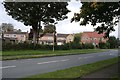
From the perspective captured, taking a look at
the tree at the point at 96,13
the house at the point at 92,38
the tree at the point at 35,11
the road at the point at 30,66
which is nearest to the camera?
the road at the point at 30,66

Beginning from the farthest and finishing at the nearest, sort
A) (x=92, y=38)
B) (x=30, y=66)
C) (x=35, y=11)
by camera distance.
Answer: (x=92, y=38) < (x=35, y=11) < (x=30, y=66)

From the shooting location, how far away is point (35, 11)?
2216 inches

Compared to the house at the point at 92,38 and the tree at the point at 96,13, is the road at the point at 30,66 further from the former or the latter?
the house at the point at 92,38

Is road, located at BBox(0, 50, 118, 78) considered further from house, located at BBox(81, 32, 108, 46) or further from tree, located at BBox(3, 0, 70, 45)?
house, located at BBox(81, 32, 108, 46)

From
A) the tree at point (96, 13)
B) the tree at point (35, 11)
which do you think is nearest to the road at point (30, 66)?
the tree at point (96, 13)

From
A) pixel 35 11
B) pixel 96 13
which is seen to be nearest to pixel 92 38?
pixel 35 11

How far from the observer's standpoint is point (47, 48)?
57.8m

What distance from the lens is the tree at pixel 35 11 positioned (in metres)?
55.9

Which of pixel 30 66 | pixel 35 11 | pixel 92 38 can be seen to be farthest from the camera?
pixel 92 38

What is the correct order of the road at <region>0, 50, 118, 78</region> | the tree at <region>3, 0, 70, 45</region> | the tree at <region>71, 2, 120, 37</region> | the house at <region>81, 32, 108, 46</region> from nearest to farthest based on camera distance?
the road at <region>0, 50, 118, 78</region> < the tree at <region>71, 2, 120, 37</region> < the tree at <region>3, 0, 70, 45</region> < the house at <region>81, 32, 108, 46</region>

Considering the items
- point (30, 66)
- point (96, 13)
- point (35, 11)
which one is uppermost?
point (35, 11)

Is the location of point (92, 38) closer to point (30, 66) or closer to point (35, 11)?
point (35, 11)

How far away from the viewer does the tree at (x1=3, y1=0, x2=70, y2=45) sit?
55872 millimetres

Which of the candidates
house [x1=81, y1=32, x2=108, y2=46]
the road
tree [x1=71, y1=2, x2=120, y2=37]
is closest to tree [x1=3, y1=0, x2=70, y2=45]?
the road
